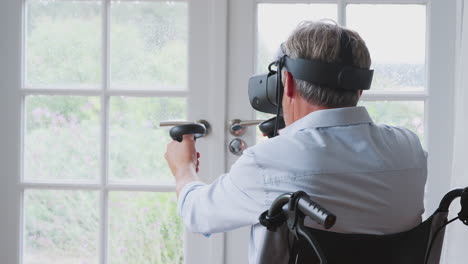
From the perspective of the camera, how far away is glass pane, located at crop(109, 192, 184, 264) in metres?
1.99

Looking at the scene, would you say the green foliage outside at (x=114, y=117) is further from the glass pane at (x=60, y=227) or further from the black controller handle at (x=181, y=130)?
the black controller handle at (x=181, y=130)

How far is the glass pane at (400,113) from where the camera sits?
1955 millimetres

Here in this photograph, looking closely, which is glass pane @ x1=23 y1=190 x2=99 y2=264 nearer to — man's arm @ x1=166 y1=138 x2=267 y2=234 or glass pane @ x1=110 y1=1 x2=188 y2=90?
glass pane @ x1=110 y1=1 x2=188 y2=90

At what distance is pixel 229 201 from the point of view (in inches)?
44.2

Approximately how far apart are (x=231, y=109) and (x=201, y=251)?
50 cm

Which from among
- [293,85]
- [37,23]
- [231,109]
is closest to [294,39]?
[293,85]

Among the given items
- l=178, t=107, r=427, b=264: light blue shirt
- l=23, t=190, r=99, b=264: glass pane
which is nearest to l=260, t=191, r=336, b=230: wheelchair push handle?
l=178, t=107, r=427, b=264: light blue shirt

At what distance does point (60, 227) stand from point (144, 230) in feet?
0.98

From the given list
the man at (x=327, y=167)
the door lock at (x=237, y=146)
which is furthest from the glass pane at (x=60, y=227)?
the man at (x=327, y=167)

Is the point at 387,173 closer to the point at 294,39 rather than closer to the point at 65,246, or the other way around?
the point at 294,39

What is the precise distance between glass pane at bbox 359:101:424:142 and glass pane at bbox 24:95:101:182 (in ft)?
3.10

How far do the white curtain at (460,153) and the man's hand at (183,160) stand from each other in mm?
831

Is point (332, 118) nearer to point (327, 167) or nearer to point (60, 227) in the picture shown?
point (327, 167)

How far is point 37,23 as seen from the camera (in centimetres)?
199
